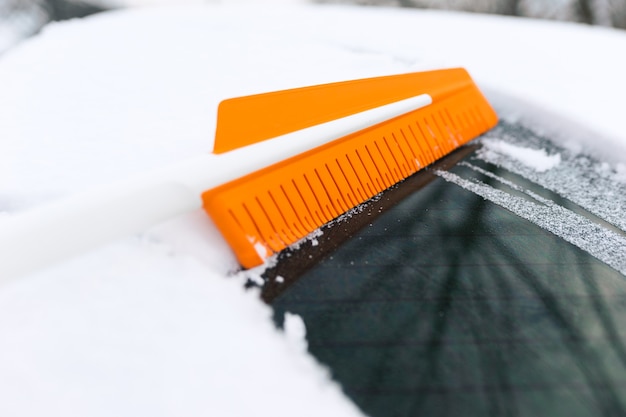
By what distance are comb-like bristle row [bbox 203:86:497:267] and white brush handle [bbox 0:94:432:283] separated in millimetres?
33

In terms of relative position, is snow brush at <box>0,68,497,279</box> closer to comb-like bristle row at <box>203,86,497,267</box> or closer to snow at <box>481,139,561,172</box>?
comb-like bristle row at <box>203,86,497,267</box>

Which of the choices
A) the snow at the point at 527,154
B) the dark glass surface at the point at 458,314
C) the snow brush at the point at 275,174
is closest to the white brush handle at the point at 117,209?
the snow brush at the point at 275,174

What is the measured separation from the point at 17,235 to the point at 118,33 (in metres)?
1.64

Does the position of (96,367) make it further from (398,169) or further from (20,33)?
(20,33)

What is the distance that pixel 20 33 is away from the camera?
2020 mm

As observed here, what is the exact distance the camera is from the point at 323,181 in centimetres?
104

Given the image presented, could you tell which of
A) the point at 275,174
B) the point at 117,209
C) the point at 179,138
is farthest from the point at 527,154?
the point at 117,209

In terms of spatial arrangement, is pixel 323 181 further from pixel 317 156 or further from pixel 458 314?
pixel 458 314

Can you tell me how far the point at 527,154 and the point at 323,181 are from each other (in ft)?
2.39

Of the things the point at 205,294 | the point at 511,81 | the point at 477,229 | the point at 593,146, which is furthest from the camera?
the point at 511,81

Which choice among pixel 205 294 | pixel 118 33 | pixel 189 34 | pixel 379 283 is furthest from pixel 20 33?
pixel 379 283

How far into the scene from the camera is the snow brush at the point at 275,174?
713mm

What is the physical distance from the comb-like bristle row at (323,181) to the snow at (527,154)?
3.7 inches

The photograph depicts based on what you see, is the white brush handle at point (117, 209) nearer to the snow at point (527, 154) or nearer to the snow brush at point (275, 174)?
the snow brush at point (275, 174)
